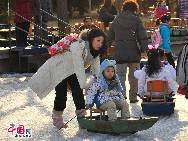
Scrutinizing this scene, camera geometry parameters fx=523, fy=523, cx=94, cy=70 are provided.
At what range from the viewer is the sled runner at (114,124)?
651 cm

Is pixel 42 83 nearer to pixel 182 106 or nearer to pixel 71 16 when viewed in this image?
pixel 182 106

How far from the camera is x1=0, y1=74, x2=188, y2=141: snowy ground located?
22.1 feet

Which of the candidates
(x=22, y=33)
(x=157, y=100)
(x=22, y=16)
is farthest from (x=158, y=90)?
(x=22, y=33)

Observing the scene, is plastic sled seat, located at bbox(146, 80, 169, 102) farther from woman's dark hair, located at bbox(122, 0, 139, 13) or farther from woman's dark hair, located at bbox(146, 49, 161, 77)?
woman's dark hair, located at bbox(122, 0, 139, 13)

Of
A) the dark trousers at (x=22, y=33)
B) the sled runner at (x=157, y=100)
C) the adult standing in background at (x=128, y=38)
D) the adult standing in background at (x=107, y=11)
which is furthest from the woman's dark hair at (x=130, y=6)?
the adult standing in background at (x=107, y=11)

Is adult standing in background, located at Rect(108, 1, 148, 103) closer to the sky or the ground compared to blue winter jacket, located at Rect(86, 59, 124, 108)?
closer to the sky

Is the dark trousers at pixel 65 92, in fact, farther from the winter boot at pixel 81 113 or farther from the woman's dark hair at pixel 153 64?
the woman's dark hair at pixel 153 64

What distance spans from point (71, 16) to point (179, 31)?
19075 mm

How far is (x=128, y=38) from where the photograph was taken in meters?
9.06

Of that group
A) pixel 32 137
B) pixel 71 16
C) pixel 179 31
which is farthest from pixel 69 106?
pixel 71 16

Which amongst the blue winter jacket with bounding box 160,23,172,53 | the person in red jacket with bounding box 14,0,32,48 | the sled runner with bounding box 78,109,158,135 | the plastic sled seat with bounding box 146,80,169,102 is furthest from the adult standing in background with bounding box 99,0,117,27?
the sled runner with bounding box 78,109,158,135

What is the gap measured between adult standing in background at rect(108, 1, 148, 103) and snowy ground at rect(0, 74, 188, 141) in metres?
0.75

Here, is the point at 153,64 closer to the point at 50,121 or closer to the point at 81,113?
→ the point at 81,113

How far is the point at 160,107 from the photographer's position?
8.01 m
